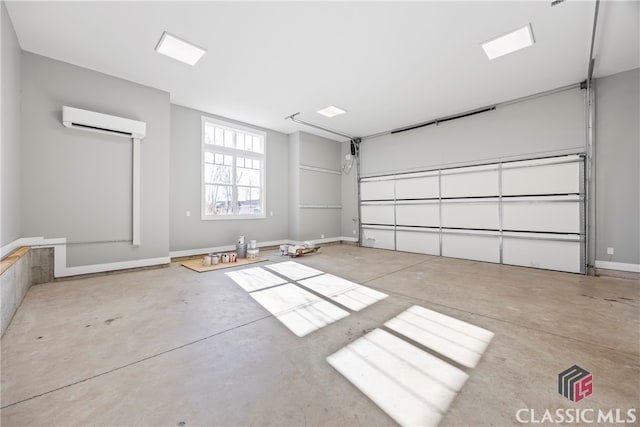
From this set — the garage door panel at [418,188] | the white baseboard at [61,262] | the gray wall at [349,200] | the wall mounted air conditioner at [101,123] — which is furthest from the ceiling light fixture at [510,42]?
the white baseboard at [61,262]

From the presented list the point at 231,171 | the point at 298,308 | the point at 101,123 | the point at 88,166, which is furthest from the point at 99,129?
the point at 298,308

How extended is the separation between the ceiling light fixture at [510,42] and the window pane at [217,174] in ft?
18.7

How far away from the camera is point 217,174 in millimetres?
6422

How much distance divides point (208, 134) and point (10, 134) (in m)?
3.42

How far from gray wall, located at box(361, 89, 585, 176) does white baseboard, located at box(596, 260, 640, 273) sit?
204cm

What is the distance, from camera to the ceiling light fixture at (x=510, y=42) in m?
3.45

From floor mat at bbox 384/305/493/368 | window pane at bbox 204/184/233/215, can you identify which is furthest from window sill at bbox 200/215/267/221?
floor mat at bbox 384/305/493/368

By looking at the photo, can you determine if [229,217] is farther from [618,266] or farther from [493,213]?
[618,266]

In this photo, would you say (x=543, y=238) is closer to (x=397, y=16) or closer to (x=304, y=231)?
(x=397, y=16)

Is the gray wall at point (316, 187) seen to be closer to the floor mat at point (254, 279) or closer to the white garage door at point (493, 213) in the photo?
the white garage door at point (493, 213)

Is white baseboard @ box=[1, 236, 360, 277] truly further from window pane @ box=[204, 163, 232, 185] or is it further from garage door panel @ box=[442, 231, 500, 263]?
garage door panel @ box=[442, 231, 500, 263]

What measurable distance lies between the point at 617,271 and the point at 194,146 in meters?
8.43

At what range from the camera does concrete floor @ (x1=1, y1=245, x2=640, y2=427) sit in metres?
1.44

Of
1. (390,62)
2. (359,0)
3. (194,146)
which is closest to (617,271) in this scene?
(390,62)
